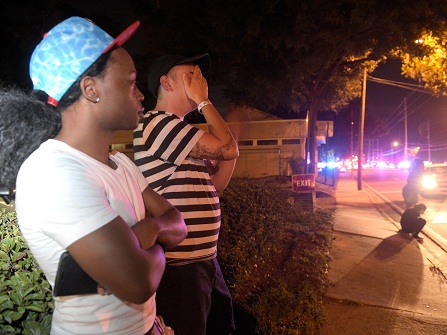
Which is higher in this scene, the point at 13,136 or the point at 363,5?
the point at 363,5

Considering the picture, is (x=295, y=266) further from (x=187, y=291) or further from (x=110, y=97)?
(x=110, y=97)

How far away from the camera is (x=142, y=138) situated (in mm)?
2191

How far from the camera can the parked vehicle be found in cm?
1582

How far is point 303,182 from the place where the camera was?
8.70 m

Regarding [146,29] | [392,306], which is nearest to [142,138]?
[392,306]

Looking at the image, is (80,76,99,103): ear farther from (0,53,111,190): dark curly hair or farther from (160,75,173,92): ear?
(160,75,173,92): ear

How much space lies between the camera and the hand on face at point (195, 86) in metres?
2.32

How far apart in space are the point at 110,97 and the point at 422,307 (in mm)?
4475

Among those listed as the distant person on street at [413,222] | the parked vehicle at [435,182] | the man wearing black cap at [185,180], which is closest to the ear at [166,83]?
the man wearing black cap at [185,180]

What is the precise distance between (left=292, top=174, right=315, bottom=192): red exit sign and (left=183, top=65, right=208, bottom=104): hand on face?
6.60 metres

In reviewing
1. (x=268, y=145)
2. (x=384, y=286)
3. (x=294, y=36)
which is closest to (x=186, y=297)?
(x=384, y=286)

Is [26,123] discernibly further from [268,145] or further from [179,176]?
[268,145]

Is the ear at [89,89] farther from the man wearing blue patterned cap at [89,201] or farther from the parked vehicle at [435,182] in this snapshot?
the parked vehicle at [435,182]

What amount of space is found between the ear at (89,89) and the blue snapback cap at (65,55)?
0.03 m
